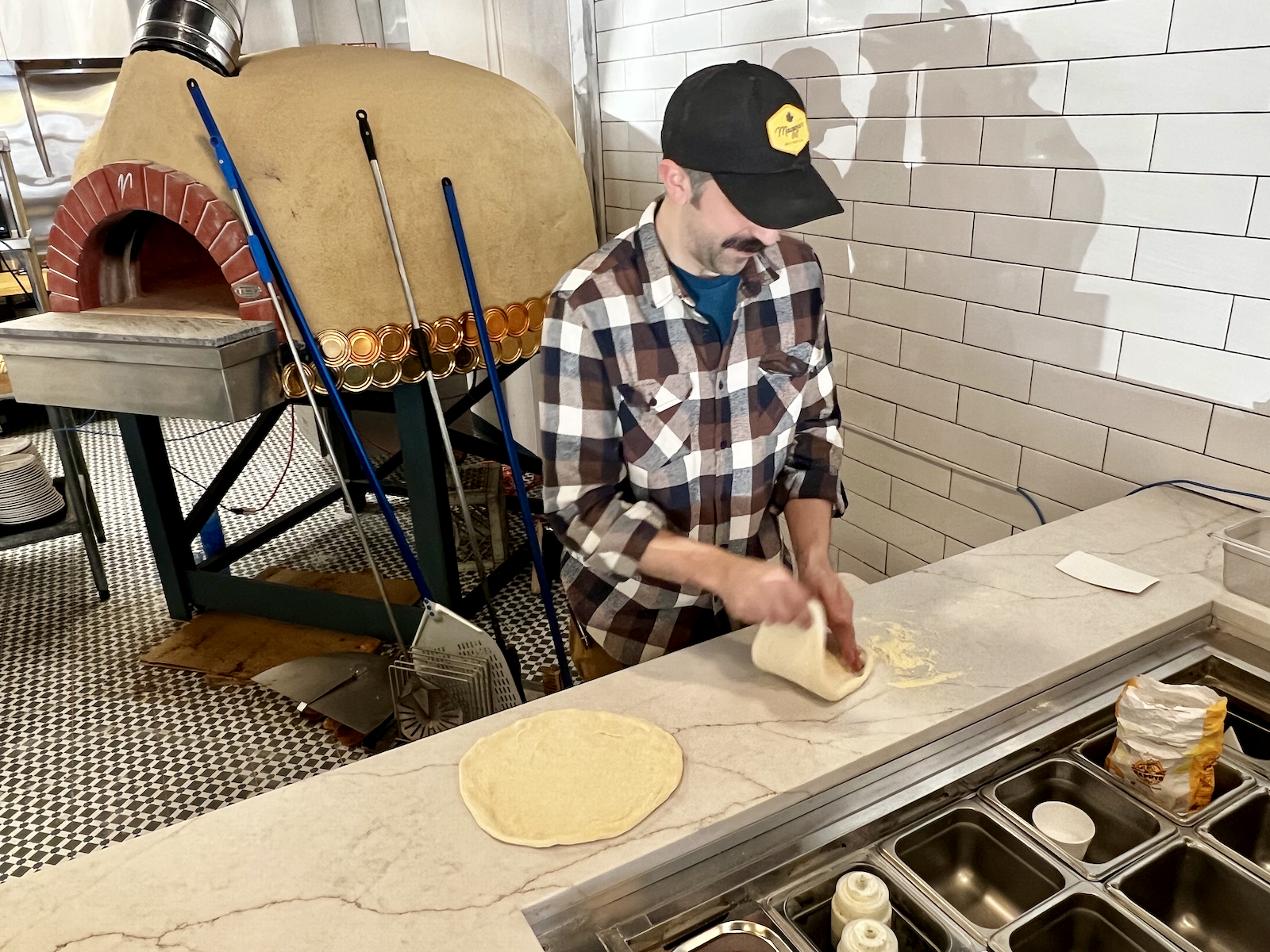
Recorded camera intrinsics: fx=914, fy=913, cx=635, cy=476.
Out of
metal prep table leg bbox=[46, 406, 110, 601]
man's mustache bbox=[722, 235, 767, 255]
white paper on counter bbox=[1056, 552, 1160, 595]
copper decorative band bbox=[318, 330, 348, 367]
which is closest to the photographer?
man's mustache bbox=[722, 235, 767, 255]

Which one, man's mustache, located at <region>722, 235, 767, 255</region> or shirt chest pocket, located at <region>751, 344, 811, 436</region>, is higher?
man's mustache, located at <region>722, 235, 767, 255</region>

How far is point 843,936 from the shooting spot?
38.0 inches

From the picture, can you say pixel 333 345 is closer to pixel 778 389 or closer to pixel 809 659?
pixel 778 389

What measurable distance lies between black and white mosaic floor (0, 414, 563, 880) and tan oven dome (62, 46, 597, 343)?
4.00 feet

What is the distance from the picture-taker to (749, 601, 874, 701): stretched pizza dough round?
3.99 feet

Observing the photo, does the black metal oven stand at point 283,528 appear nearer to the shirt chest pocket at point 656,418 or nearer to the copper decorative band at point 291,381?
the copper decorative band at point 291,381

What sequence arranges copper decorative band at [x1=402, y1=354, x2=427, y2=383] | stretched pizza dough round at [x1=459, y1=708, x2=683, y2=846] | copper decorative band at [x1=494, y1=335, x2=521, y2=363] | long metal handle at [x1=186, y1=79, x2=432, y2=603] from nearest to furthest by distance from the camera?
1. stretched pizza dough round at [x1=459, y1=708, x2=683, y2=846]
2. long metal handle at [x1=186, y1=79, x2=432, y2=603]
3. copper decorative band at [x1=402, y1=354, x2=427, y2=383]
4. copper decorative band at [x1=494, y1=335, x2=521, y2=363]

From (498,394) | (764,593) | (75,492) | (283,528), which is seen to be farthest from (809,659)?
(75,492)

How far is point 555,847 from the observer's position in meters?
1.04

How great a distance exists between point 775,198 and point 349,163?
150 centimetres

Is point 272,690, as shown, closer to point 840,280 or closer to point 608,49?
point 840,280

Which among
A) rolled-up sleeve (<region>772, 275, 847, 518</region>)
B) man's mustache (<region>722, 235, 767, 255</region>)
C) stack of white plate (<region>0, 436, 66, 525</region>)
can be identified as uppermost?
man's mustache (<region>722, 235, 767, 255</region>)

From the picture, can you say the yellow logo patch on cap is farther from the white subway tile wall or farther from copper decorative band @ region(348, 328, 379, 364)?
copper decorative band @ region(348, 328, 379, 364)

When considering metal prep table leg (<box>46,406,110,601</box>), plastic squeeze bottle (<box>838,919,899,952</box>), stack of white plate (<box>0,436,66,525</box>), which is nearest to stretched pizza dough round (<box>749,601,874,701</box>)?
plastic squeeze bottle (<box>838,919,899,952</box>)
